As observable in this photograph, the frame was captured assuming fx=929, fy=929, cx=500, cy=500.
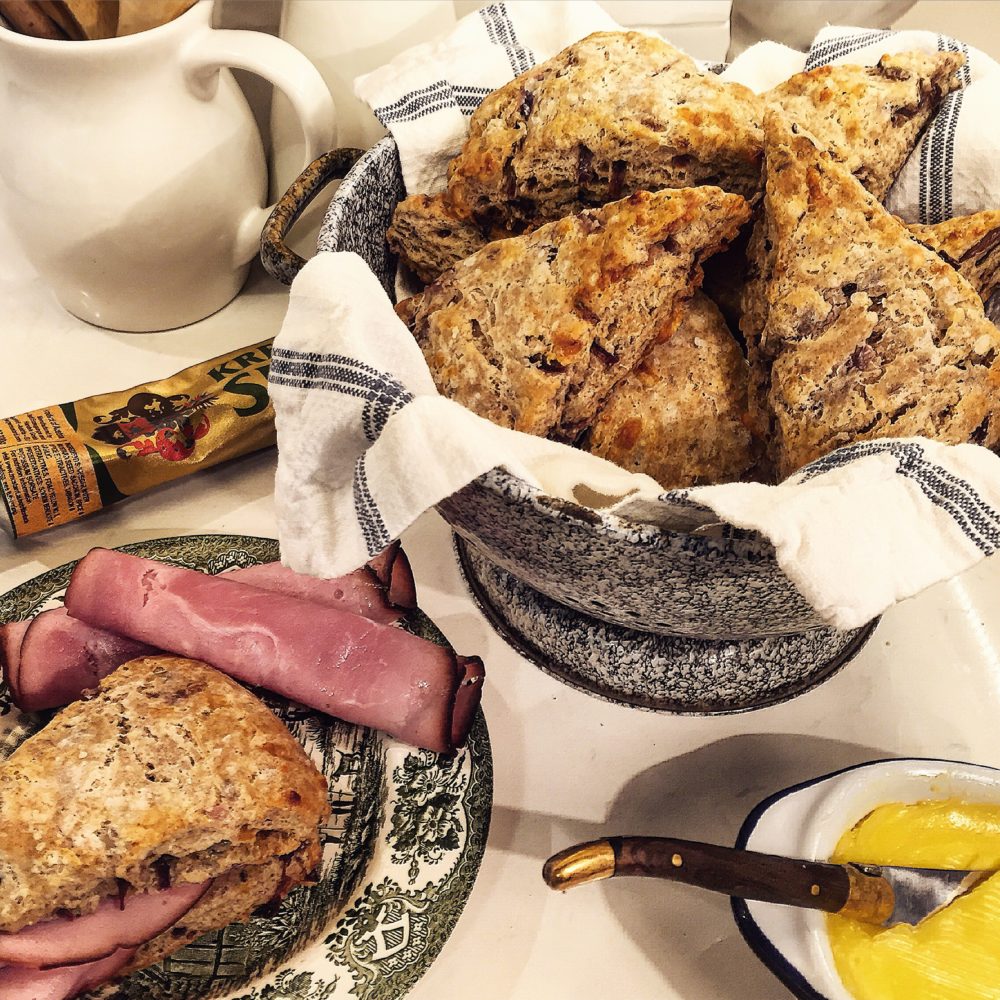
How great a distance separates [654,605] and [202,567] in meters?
0.37

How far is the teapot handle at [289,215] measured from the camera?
2.40ft

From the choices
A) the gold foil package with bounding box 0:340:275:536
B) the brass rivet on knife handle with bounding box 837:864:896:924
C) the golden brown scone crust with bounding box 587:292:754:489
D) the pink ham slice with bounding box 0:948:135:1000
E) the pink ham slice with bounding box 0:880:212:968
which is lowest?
the brass rivet on knife handle with bounding box 837:864:896:924

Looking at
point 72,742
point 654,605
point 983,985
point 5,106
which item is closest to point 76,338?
point 5,106

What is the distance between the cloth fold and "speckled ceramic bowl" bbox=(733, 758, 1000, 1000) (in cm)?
21

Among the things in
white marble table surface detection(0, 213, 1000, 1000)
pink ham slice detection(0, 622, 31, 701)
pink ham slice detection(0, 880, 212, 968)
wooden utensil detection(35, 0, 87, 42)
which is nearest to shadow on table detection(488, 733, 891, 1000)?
white marble table surface detection(0, 213, 1000, 1000)

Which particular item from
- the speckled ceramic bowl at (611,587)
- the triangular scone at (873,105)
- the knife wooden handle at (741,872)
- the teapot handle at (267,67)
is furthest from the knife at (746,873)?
the teapot handle at (267,67)

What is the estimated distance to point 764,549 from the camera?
46cm

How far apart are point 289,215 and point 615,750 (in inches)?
19.1

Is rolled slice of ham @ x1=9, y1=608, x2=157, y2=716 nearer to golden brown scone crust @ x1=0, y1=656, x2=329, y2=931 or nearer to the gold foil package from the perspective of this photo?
golden brown scone crust @ x1=0, y1=656, x2=329, y2=931

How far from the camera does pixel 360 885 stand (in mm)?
562

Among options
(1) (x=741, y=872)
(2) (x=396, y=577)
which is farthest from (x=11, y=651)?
(1) (x=741, y=872)

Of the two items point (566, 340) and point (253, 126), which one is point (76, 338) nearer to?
point (253, 126)

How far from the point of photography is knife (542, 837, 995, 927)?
0.52m

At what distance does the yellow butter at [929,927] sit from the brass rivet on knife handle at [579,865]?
0.15 metres
